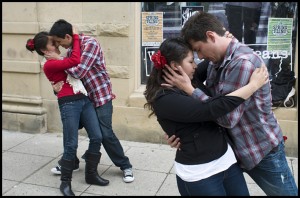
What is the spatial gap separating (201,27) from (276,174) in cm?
105

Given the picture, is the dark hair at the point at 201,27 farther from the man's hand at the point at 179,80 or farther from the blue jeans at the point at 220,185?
the blue jeans at the point at 220,185

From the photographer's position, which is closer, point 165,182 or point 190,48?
point 190,48

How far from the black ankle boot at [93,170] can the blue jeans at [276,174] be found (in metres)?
1.92

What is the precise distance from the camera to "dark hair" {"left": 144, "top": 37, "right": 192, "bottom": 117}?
231 cm

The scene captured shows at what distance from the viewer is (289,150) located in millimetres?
4977

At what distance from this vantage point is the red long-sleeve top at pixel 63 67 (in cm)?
362

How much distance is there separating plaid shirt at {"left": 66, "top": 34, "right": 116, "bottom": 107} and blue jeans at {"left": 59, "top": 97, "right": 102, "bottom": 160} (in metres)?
0.11

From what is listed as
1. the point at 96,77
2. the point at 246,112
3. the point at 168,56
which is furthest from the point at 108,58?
the point at 246,112

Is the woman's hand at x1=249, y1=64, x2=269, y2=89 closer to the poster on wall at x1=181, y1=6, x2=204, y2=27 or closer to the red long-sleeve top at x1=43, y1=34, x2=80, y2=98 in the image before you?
the red long-sleeve top at x1=43, y1=34, x2=80, y2=98

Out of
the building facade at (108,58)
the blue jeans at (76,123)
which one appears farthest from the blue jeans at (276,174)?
the building facade at (108,58)

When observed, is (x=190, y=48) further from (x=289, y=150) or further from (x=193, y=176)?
(x=289, y=150)

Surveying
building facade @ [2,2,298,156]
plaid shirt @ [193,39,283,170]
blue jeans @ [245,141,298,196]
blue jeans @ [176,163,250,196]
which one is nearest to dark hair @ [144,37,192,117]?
plaid shirt @ [193,39,283,170]

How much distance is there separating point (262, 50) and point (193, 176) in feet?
10.5

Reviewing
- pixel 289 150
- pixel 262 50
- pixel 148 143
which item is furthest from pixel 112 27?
pixel 289 150
